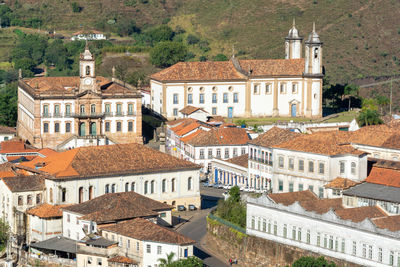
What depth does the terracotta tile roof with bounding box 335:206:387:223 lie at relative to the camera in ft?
261

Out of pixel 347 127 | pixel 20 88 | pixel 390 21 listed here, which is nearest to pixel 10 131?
pixel 20 88

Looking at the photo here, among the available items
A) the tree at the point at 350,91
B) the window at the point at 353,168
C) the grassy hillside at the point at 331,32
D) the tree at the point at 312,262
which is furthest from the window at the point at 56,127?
the grassy hillside at the point at 331,32

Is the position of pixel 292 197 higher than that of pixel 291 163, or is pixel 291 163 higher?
pixel 291 163

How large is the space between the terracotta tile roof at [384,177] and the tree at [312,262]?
521 inches

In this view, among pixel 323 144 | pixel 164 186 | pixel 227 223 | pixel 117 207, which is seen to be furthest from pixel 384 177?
pixel 117 207

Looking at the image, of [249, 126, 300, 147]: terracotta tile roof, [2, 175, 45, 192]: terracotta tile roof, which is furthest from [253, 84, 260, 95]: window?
[2, 175, 45, 192]: terracotta tile roof

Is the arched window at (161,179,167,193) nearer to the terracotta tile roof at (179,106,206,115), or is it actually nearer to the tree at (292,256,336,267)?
the tree at (292,256,336,267)

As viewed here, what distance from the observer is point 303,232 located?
80938 mm

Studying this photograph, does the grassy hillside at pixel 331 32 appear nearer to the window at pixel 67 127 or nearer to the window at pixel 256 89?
the window at pixel 256 89

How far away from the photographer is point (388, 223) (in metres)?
77.2

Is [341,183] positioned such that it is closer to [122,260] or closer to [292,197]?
[292,197]

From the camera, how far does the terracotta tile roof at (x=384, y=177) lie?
290 feet

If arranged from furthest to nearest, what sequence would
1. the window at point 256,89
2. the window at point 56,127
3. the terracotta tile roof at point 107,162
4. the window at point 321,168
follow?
the window at point 256,89 < the window at point 56,127 < the terracotta tile roof at point 107,162 < the window at point 321,168

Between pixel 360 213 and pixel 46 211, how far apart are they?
81.7ft
